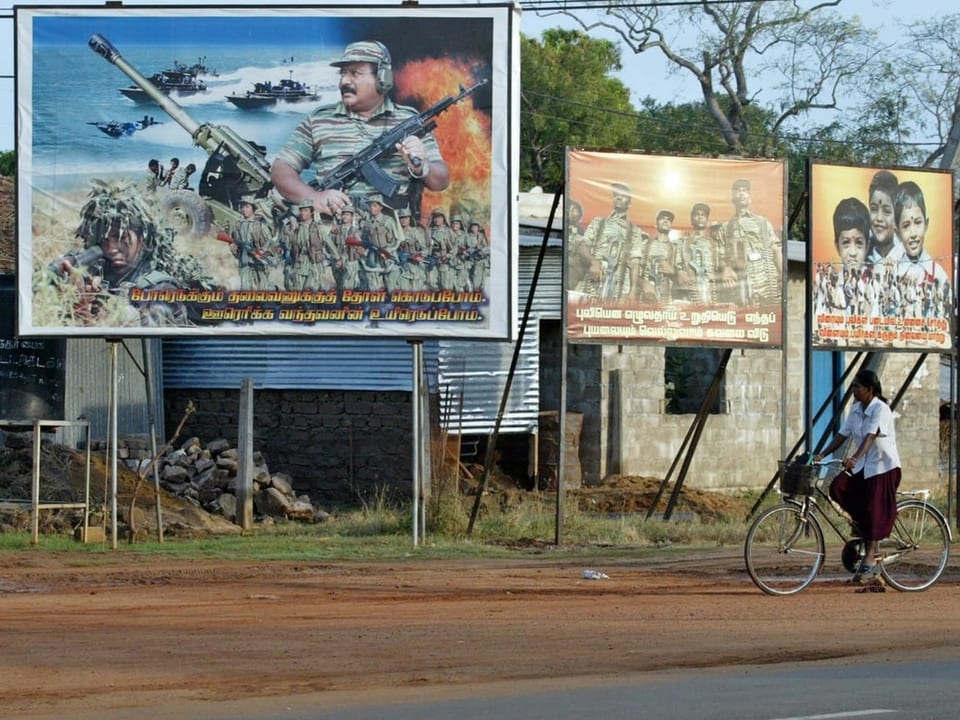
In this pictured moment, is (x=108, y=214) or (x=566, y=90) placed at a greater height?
(x=566, y=90)

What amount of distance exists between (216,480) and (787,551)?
10091 millimetres

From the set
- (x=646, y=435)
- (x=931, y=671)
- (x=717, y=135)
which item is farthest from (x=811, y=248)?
(x=717, y=135)

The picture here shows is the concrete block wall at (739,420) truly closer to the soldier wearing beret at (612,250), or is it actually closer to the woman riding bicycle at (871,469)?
the soldier wearing beret at (612,250)

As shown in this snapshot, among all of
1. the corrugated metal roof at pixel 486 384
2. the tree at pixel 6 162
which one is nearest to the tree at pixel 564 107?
the tree at pixel 6 162

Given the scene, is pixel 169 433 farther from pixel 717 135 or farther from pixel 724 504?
pixel 717 135

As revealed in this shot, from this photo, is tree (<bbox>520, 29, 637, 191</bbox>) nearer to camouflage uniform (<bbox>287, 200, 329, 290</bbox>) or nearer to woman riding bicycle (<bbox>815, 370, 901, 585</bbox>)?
camouflage uniform (<bbox>287, 200, 329, 290</bbox>)

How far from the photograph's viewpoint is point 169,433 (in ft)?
76.8

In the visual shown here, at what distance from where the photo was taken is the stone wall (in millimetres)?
21859

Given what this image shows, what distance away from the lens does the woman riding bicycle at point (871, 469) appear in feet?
42.3

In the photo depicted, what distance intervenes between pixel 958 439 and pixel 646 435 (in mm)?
6028

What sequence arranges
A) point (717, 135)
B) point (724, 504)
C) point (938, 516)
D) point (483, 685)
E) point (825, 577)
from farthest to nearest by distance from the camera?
point (717, 135) < point (724, 504) < point (825, 577) < point (938, 516) < point (483, 685)

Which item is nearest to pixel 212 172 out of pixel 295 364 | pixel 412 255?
pixel 412 255

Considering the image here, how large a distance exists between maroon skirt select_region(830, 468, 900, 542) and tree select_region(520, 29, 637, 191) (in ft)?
115

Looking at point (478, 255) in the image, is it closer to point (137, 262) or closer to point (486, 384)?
point (137, 262)
